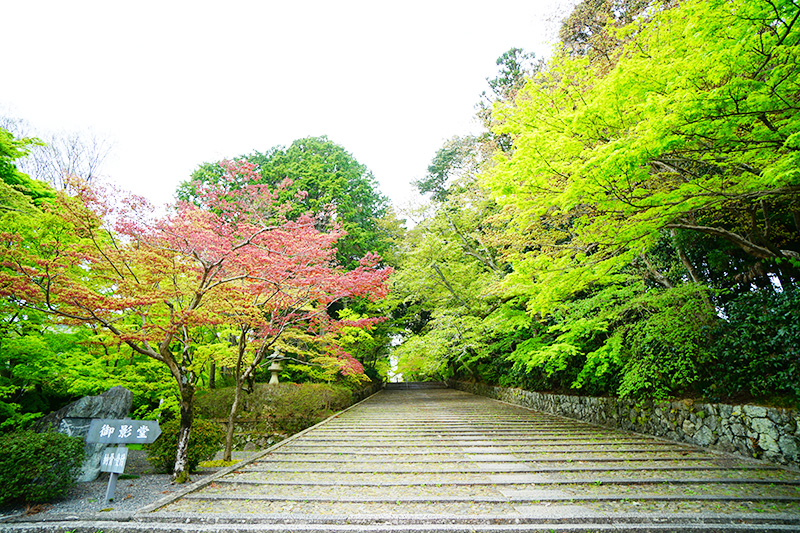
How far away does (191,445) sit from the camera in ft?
20.3

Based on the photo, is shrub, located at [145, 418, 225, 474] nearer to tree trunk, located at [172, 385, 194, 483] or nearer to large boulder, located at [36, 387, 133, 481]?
tree trunk, located at [172, 385, 194, 483]

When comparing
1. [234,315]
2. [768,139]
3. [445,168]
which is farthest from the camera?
[445,168]

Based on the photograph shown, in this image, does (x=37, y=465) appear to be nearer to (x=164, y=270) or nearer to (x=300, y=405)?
(x=164, y=270)

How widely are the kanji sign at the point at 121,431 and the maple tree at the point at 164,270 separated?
0.80m

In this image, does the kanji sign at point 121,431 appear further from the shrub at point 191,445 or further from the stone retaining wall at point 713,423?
the stone retaining wall at point 713,423

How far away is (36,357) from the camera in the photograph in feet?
21.8

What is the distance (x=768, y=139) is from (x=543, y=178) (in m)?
2.03

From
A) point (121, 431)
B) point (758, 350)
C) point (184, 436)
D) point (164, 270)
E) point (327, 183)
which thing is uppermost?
point (327, 183)

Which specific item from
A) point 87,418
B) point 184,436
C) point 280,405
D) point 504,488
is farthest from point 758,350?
point 280,405

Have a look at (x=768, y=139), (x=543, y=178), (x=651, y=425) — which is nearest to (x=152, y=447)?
(x=543, y=178)

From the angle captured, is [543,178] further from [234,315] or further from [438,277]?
[438,277]

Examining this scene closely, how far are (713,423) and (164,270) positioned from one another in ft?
28.9

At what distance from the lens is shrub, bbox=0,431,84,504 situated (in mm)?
4602

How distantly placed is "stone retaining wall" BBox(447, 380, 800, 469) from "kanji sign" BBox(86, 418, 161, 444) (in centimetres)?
812
